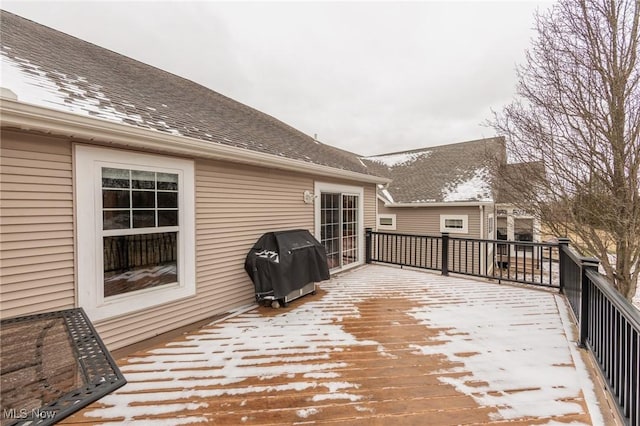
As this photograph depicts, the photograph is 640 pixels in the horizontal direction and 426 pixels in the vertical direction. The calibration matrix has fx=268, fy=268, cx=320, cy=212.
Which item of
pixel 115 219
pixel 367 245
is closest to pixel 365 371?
pixel 115 219

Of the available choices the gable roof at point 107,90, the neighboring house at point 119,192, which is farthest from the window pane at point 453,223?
the neighboring house at point 119,192

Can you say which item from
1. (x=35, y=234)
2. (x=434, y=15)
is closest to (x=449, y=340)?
(x=35, y=234)

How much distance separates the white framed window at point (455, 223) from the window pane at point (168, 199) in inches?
411

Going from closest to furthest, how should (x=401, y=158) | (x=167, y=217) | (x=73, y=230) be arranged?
(x=73, y=230) < (x=167, y=217) < (x=401, y=158)

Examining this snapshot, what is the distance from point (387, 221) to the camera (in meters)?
12.6

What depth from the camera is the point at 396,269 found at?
6.88 metres

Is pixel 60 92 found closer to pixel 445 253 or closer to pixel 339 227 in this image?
pixel 339 227

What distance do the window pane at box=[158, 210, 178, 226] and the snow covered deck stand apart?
1.43m

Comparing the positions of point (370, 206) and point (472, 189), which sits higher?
point (472, 189)

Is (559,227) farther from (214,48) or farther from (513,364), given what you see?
(214,48)

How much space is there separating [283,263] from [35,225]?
2708mm

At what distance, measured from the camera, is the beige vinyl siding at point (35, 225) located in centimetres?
232

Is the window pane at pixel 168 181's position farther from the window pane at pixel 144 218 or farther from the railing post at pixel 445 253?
the railing post at pixel 445 253

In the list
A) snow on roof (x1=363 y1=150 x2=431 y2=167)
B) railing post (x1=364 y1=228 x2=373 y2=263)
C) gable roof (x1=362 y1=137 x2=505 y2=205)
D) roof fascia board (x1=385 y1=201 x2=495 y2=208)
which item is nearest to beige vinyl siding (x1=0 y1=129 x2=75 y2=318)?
railing post (x1=364 y1=228 x2=373 y2=263)
